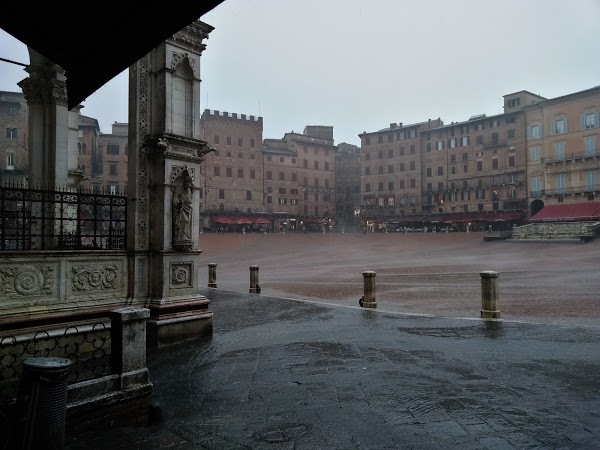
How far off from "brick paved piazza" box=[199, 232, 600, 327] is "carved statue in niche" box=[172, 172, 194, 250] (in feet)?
24.7

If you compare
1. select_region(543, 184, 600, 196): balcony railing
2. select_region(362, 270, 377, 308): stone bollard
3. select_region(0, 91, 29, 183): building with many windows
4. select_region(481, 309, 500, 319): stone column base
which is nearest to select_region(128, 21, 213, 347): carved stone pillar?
select_region(362, 270, 377, 308): stone bollard

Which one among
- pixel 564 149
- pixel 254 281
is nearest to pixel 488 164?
pixel 564 149

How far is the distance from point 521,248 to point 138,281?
125ft

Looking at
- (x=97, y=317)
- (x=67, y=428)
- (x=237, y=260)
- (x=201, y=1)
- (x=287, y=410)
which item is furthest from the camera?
(x=237, y=260)

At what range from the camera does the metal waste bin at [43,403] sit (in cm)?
388

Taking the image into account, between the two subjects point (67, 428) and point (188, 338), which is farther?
point (188, 338)

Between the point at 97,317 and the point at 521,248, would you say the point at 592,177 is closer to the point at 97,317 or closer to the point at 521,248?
the point at 521,248

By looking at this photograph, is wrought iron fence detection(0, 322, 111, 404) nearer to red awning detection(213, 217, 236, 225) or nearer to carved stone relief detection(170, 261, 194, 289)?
carved stone relief detection(170, 261, 194, 289)

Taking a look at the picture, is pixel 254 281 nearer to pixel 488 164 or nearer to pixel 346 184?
pixel 488 164

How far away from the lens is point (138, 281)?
8.58 metres

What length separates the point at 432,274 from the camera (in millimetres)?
24141

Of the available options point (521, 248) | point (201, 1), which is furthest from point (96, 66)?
point (521, 248)

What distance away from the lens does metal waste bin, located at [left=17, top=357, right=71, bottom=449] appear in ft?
12.7

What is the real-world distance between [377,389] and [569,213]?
187 feet
